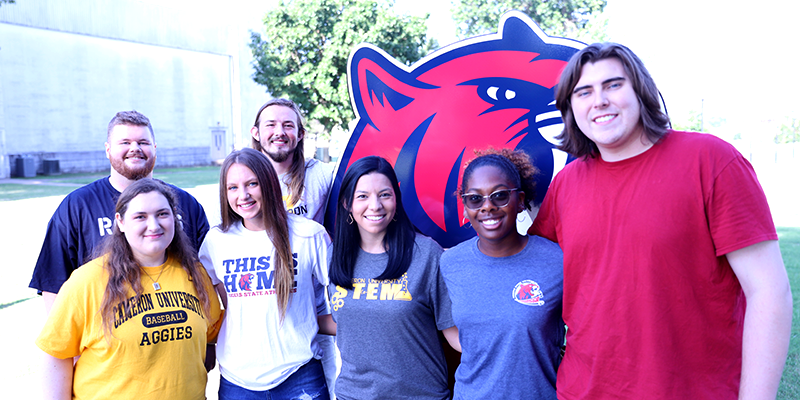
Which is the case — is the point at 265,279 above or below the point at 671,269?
below

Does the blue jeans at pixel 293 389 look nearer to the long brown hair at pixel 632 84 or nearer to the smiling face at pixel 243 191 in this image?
the smiling face at pixel 243 191

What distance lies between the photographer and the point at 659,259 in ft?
5.61

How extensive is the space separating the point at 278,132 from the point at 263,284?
1181 mm

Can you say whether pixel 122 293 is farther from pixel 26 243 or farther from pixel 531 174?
pixel 26 243

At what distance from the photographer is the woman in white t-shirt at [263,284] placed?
2453 mm

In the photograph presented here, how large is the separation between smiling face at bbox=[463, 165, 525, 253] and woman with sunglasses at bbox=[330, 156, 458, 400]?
0.31m

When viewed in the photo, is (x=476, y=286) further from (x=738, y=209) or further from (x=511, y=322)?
(x=738, y=209)

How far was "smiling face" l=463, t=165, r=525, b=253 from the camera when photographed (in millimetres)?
2203

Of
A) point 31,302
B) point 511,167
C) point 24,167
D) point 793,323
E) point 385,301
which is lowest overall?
point 31,302

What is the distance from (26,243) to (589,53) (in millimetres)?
10289

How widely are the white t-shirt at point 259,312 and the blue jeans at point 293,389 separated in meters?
0.03

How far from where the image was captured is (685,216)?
168cm

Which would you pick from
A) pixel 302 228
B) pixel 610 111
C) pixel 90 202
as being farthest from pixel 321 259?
pixel 610 111

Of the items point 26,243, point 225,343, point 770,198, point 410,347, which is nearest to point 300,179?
point 225,343
